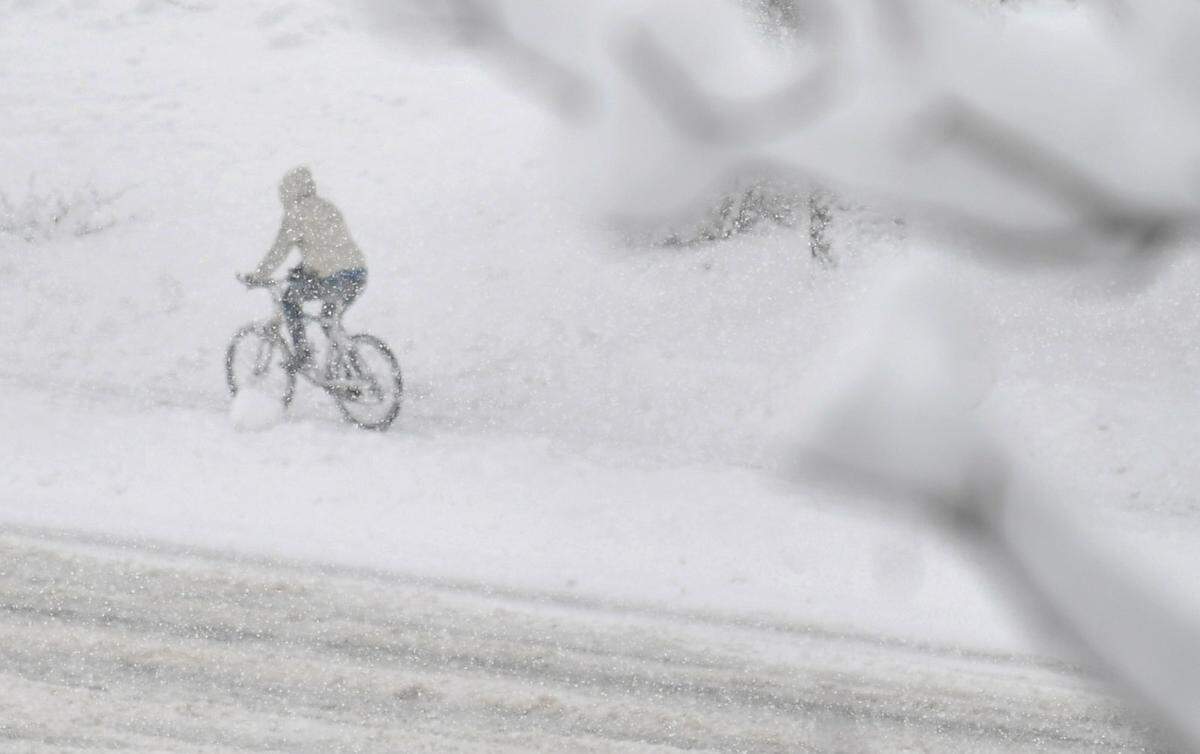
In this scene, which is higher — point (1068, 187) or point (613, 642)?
point (1068, 187)

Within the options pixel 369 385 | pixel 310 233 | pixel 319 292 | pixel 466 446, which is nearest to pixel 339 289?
pixel 319 292

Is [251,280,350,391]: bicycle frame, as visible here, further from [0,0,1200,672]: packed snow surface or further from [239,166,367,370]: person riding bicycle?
[0,0,1200,672]: packed snow surface

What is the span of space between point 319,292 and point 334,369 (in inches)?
21.0

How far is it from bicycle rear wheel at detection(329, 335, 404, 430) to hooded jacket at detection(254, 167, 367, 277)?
61 cm

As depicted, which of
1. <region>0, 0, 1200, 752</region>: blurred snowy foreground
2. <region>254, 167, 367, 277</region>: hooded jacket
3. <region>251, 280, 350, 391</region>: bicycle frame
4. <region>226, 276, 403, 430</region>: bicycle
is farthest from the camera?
<region>226, 276, 403, 430</region>: bicycle

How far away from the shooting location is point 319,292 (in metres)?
5.95

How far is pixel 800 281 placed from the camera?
285 inches

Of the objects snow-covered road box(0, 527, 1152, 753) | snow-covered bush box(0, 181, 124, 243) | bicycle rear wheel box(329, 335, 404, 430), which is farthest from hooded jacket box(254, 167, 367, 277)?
snow-covered bush box(0, 181, 124, 243)

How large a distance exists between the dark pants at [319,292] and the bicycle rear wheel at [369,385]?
0.29 meters

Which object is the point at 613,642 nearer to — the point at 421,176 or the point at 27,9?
the point at 421,176

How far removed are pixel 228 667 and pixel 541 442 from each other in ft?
8.90

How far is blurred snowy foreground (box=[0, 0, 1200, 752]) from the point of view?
2842 millimetres

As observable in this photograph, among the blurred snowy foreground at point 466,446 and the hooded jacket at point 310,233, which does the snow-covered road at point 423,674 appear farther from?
the hooded jacket at point 310,233

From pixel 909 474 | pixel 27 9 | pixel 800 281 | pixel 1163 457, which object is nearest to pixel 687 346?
pixel 800 281
